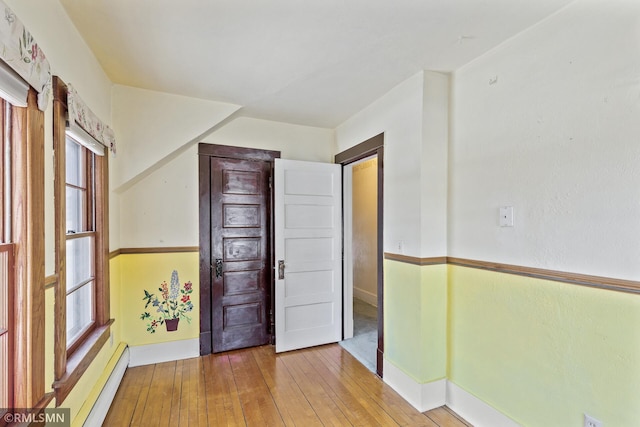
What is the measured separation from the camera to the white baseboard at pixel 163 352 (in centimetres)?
276

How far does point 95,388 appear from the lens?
2.00 meters

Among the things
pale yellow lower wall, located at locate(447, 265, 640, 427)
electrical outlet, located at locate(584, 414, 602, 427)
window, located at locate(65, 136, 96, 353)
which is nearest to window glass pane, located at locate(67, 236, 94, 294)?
window, located at locate(65, 136, 96, 353)

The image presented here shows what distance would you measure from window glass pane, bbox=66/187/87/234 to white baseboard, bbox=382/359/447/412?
101 inches

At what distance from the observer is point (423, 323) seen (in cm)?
221

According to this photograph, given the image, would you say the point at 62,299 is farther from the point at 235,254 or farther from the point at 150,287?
the point at 235,254

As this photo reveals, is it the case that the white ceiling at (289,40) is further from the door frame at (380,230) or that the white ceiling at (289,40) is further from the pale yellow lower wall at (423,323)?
the pale yellow lower wall at (423,323)

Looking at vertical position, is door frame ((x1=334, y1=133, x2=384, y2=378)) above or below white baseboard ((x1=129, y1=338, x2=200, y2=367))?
above

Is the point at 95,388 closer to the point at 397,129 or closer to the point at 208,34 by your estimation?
the point at 208,34

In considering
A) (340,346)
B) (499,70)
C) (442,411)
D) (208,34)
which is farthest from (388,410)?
(208,34)

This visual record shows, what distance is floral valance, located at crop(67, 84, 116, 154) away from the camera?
161 cm

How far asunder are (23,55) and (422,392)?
2828 mm

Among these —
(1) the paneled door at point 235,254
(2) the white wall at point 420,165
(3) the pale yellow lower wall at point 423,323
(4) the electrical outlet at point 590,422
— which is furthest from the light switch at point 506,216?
(1) the paneled door at point 235,254

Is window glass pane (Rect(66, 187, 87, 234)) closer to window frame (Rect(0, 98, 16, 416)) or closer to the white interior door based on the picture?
window frame (Rect(0, 98, 16, 416))

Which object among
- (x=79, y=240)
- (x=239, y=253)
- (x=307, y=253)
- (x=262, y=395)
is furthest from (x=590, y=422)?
(x=79, y=240)
